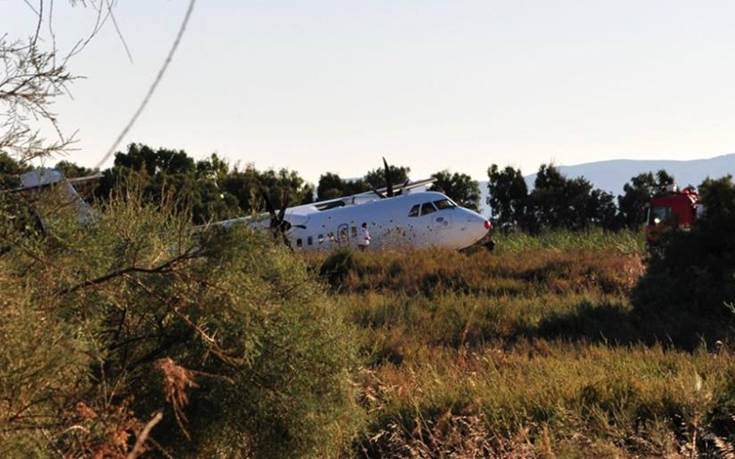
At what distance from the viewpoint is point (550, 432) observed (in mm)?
9445

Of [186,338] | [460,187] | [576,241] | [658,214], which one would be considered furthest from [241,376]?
[460,187]

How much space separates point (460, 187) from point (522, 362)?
6032cm

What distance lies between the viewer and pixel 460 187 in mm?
73688

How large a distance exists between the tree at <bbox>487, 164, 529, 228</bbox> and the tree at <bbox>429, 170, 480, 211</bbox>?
4456mm

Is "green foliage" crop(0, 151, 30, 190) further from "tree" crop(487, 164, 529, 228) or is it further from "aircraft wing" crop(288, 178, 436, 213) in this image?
"tree" crop(487, 164, 529, 228)

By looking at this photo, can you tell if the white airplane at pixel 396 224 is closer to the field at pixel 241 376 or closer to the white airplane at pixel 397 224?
the white airplane at pixel 397 224

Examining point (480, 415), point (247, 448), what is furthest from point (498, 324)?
point (247, 448)

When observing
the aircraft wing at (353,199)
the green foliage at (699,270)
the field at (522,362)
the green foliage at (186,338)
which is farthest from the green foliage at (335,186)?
the green foliage at (186,338)

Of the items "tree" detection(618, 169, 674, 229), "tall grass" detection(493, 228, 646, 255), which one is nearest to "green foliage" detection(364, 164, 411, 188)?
"tree" detection(618, 169, 674, 229)

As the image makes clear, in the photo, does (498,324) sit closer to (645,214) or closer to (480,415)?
(480,415)

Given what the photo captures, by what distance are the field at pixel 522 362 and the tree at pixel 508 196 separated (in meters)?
33.9

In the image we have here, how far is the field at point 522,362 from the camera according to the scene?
358 inches

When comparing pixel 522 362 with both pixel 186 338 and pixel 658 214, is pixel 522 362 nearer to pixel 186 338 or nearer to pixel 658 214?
pixel 186 338

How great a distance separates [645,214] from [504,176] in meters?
26.6
